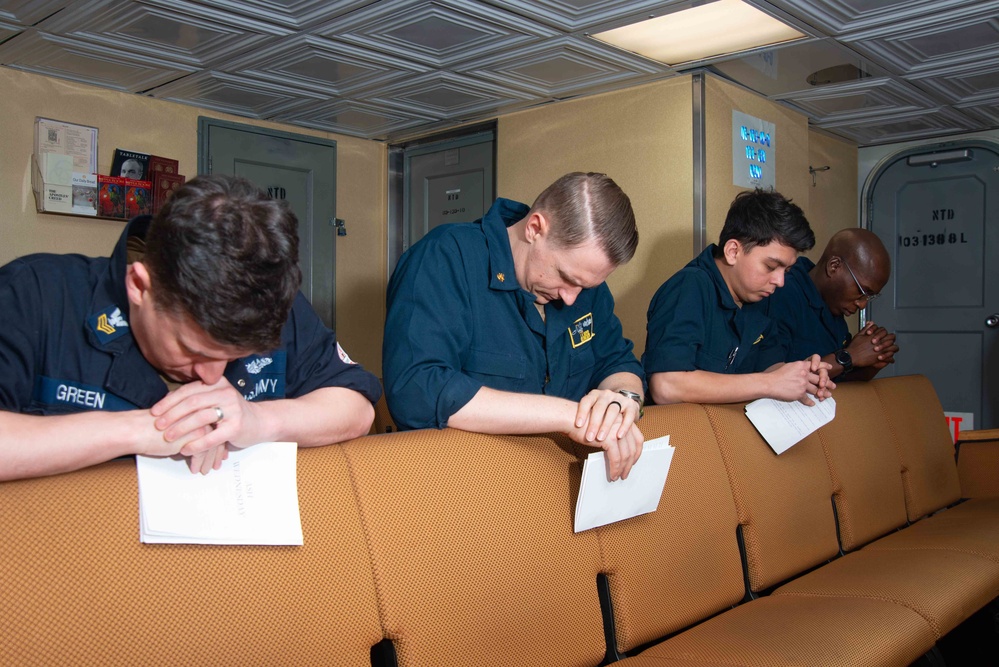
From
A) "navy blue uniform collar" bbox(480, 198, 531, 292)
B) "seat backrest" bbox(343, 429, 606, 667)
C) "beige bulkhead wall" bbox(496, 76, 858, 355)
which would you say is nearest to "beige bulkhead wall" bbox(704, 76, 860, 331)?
"beige bulkhead wall" bbox(496, 76, 858, 355)

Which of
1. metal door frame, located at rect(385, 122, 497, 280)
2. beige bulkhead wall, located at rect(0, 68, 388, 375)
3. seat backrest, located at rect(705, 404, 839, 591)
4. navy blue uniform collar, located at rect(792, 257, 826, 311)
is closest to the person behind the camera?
seat backrest, located at rect(705, 404, 839, 591)

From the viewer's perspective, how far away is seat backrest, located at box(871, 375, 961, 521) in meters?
3.42

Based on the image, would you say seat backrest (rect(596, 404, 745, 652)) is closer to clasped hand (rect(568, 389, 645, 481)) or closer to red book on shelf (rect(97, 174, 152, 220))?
clasped hand (rect(568, 389, 645, 481))

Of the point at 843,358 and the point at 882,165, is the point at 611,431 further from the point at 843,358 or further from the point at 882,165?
the point at 882,165

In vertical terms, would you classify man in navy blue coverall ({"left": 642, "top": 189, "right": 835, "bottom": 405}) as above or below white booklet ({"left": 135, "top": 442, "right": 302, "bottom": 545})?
above

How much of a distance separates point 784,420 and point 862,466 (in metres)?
0.60

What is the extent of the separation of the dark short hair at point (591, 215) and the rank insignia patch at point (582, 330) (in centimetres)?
28

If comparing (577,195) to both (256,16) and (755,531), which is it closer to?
(755,531)

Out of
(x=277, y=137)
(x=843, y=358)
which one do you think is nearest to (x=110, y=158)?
(x=277, y=137)

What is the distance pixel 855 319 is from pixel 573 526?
5.64 meters

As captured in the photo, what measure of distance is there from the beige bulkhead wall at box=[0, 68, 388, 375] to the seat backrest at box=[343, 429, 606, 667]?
4065mm

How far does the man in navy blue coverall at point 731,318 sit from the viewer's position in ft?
8.57

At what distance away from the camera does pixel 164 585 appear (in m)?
1.25

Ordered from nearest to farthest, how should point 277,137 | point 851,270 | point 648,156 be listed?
point 851,270, point 648,156, point 277,137
